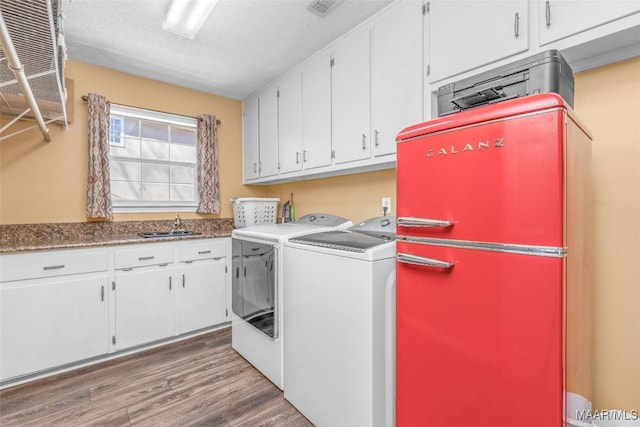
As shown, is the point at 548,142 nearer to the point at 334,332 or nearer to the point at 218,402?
the point at 334,332

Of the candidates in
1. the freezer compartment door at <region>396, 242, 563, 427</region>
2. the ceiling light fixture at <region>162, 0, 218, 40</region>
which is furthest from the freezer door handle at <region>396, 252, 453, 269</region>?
the ceiling light fixture at <region>162, 0, 218, 40</region>

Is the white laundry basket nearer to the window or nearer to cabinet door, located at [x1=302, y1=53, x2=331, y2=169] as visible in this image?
the window

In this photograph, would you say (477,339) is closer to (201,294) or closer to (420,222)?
(420,222)

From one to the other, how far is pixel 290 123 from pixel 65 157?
6.84 feet

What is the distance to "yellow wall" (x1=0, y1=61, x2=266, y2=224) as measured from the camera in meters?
2.46

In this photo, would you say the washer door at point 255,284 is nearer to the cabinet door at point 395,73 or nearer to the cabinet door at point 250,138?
the cabinet door at point 395,73

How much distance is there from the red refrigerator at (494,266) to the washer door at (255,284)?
100 centimetres

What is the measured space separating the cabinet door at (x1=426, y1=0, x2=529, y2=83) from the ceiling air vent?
641mm

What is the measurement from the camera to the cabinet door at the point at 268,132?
10.2 ft

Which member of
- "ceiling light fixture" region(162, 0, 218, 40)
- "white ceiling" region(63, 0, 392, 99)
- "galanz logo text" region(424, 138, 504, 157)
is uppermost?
"white ceiling" region(63, 0, 392, 99)

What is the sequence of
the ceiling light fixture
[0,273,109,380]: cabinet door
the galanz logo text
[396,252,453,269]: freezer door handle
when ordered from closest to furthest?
the galanz logo text, [396,252,453,269]: freezer door handle, the ceiling light fixture, [0,273,109,380]: cabinet door

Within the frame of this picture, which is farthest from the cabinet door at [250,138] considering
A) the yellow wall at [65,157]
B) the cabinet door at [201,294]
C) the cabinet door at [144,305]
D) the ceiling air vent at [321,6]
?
the ceiling air vent at [321,6]

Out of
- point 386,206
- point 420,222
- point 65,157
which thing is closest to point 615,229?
point 420,222

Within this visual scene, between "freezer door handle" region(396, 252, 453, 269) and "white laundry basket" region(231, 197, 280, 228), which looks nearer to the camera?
"freezer door handle" region(396, 252, 453, 269)
